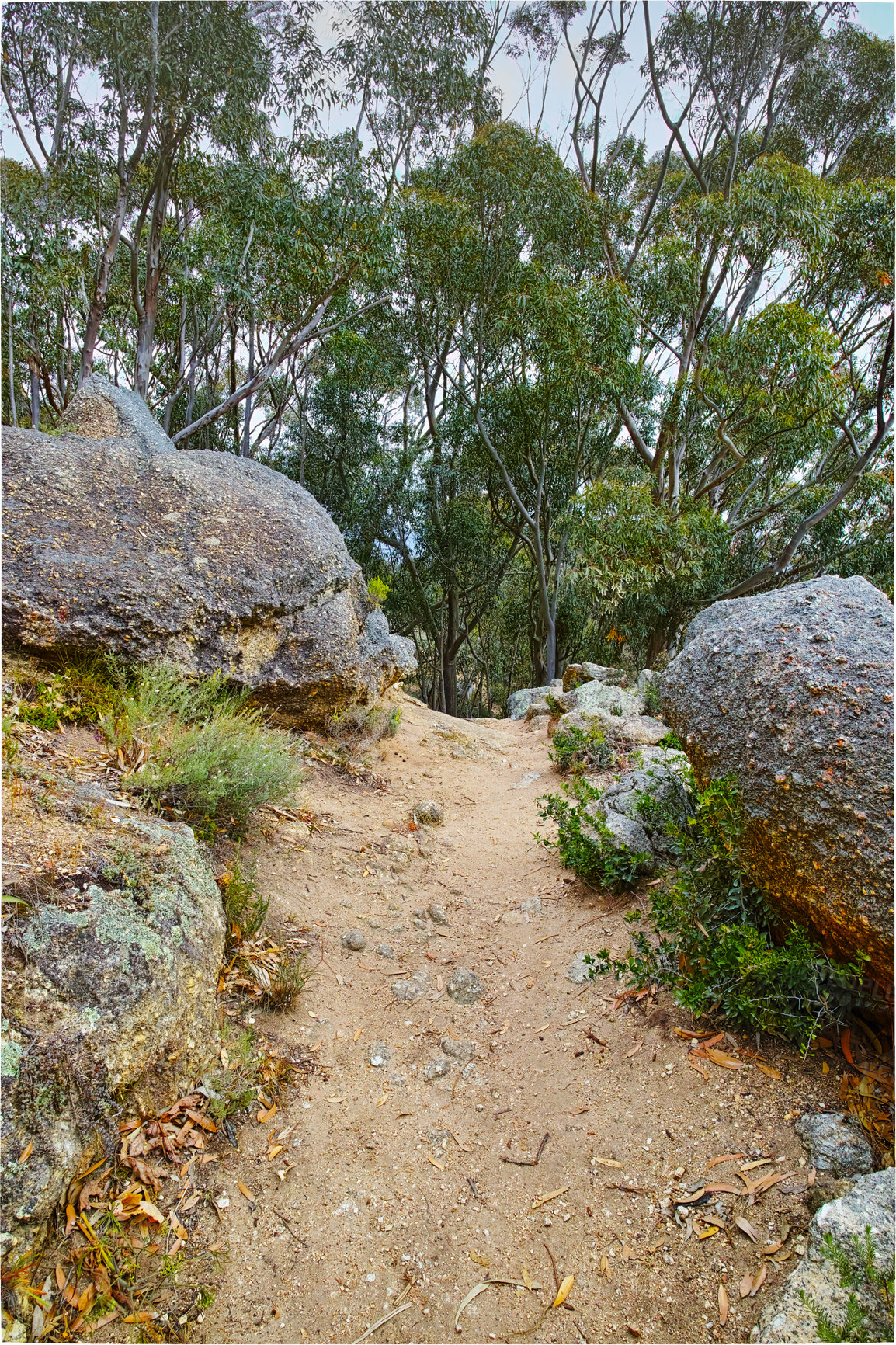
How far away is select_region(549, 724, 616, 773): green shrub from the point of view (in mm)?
Result: 6109

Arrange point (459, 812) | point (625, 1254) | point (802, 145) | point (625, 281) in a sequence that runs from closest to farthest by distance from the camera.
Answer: point (625, 1254)
point (459, 812)
point (625, 281)
point (802, 145)

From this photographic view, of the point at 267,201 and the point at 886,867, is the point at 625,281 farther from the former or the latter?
the point at 886,867

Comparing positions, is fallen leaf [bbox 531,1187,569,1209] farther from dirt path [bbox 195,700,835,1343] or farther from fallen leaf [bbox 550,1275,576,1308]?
fallen leaf [bbox 550,1275,576,1308]

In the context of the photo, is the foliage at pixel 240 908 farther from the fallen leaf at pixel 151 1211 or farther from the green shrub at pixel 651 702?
the green shrub at pixel 651 702

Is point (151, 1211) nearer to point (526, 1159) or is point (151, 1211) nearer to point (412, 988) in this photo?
point (526, 1159)

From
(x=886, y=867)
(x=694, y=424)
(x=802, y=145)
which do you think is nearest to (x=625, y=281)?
(x=694, y=424)

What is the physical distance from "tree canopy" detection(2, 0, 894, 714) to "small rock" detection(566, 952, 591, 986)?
8700mm

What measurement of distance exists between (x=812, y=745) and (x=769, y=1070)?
109cm

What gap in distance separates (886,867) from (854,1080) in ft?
2.33

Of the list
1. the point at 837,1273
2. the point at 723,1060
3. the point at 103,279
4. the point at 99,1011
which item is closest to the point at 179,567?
the point at 99,1011

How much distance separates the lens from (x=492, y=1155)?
2.43m

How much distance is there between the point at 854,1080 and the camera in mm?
2172

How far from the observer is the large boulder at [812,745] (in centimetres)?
211

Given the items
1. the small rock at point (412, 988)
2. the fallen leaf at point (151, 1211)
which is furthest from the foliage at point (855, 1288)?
the small rock at point (412, 988)
